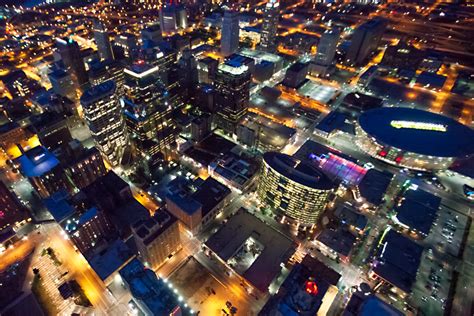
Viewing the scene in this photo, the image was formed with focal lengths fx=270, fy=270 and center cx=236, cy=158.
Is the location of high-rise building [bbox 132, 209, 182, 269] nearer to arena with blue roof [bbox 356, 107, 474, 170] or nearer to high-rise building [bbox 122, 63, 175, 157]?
high-rise building [bbox 122, 63, 175, 157]

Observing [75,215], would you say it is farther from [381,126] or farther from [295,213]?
[381,126]

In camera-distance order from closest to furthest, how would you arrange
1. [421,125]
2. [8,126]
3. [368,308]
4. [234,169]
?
[368,308] < [234,169] < [8,126] < [421,125]

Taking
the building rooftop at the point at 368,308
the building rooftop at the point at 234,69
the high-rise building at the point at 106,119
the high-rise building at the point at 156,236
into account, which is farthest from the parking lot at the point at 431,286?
the high-rise building at the point at 106,119

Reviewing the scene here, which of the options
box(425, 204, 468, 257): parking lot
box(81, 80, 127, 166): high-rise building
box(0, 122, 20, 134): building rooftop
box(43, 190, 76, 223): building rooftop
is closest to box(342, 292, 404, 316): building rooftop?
box(425, 204, 468, 257): parking lot

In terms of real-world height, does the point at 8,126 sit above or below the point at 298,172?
below

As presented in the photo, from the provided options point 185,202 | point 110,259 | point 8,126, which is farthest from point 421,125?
point 8,126

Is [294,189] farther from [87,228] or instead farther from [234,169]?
[87,228]
